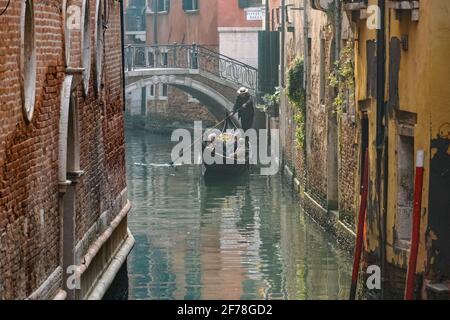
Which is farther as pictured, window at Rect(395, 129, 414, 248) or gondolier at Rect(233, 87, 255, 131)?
gondolier at Rect(233, 87, 255, 131)

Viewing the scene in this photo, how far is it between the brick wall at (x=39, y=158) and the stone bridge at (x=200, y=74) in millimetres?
22605

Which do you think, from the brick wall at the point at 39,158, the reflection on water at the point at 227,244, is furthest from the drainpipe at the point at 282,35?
the brick wall at the point at 39,158

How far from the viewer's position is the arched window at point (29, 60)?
34.0 ft

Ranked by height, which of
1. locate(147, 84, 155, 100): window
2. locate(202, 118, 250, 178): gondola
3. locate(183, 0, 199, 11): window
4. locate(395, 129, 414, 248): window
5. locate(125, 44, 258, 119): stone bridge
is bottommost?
locate(202, 118, 250, 178): gondola

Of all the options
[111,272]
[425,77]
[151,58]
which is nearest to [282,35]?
[151,58]

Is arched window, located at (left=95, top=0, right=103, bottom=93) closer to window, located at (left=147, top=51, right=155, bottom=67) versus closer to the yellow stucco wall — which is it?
the yellow stucco wall

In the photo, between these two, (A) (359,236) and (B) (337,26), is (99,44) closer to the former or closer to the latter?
(A) (359,236)

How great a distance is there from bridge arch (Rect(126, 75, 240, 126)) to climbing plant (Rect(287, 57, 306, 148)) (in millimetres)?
12500

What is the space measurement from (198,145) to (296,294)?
20192 mm

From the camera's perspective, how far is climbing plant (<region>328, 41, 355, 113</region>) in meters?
17.5

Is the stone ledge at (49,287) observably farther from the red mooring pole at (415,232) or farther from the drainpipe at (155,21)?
the drainpipe at (155,21)

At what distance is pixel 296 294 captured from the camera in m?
15.1

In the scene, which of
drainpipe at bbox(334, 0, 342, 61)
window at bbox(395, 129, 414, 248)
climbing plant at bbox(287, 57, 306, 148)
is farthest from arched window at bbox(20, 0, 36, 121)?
climbing plant at bbox(287, 57, 306, 148)

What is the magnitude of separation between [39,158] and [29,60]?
2.28 ft
